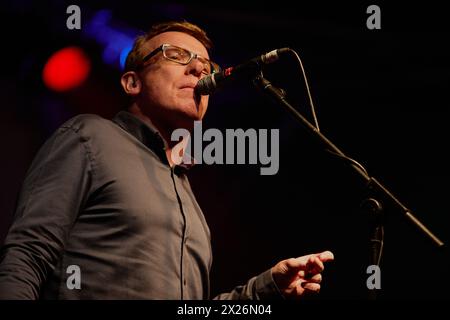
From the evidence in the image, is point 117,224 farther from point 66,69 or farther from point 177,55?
point 66,69

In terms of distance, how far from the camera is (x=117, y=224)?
1.78 metres

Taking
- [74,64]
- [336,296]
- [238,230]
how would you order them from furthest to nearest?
[238,230] → [336,296] → [74,64]

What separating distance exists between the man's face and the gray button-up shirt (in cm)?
28

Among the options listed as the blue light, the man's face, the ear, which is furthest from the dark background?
the man's face

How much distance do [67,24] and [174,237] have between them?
5.19 feet

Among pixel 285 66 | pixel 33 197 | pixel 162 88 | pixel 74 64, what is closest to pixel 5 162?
pixel 74 64

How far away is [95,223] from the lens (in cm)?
178

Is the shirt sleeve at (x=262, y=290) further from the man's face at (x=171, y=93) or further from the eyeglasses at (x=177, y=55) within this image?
the eyeglasses at (x=177, y=55)

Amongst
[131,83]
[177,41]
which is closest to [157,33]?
[177,41]

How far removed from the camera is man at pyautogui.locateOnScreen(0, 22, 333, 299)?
5.38ft

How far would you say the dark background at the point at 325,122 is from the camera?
3289mm

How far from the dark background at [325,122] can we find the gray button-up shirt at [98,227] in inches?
52.8

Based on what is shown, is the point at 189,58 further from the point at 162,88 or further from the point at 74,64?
the point at 74,64

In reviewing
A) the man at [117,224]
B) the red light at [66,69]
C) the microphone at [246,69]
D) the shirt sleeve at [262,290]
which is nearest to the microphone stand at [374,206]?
the microphone at [246,69]
